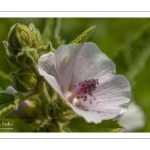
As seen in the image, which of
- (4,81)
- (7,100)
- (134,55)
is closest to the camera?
(7,100)

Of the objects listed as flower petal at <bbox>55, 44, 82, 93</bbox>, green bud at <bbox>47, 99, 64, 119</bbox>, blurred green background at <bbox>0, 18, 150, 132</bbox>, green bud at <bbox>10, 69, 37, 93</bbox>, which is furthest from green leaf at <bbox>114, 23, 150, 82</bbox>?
green bud at <bbox>10, 69, 37, 93</bbox>

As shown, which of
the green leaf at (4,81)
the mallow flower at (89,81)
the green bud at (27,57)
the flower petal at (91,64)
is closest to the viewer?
the green bud at (27,57)

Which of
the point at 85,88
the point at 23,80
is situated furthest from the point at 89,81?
the point at 23,80

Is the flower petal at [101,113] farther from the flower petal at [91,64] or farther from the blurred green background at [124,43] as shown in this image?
the blurred green background at [124,43]

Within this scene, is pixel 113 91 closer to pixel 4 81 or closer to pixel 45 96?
pixel 45 96

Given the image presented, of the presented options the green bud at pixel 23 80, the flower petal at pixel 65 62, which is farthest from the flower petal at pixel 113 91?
the green bud at pixel 23 80

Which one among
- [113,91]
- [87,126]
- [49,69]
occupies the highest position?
[49,69]

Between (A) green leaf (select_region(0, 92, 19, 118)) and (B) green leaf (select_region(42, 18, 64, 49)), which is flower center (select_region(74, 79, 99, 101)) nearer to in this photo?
(A) green leaf (select_region(0, 92, 19, 118))
